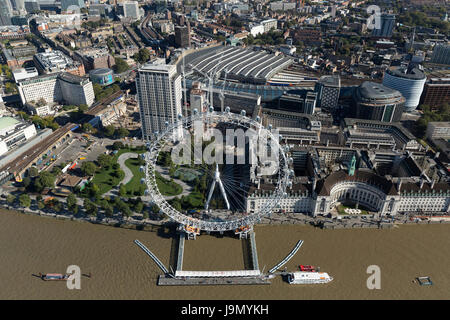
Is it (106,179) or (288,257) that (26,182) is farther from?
(288,257)

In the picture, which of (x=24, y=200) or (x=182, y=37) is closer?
(x=24, y=200)

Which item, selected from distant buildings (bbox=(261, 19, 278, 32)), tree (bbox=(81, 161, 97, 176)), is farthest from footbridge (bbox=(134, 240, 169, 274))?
distant buildings (bbox=(261, 19, 278, 32))

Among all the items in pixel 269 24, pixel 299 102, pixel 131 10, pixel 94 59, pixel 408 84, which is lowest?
pixel 299 102

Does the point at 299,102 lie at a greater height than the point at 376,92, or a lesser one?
lesser

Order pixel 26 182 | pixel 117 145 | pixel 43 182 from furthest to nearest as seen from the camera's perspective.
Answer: pixel 117 145, pixel 26 182, pixel 43 182

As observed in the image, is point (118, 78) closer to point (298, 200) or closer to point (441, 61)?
point (298, 200)

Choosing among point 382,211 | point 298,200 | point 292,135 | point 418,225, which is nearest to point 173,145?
point 292,135

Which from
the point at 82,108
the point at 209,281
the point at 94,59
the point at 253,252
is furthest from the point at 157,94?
the point at 94,59

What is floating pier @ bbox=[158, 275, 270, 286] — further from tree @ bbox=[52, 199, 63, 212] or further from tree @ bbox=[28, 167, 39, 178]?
tree @ bbox=[28, 167, 39, 178]
